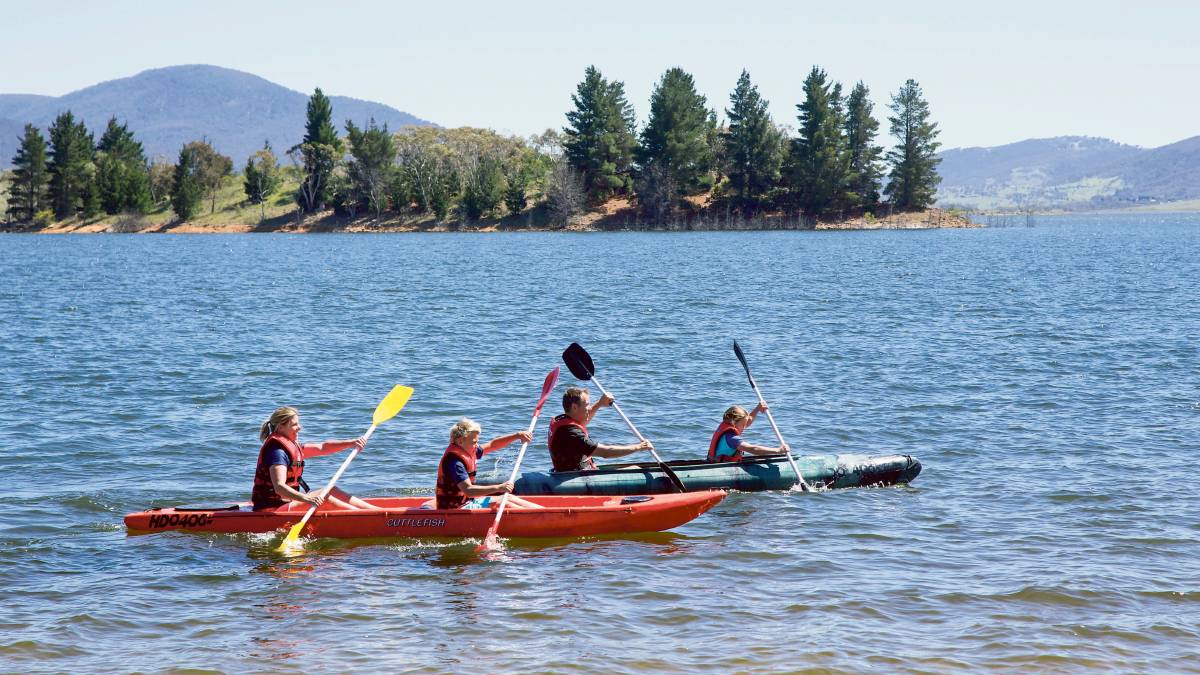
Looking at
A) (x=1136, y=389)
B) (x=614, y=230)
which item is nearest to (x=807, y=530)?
(x=1136, y=389)

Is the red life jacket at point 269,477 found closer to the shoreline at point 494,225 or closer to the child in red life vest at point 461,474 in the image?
the child in red life vest at point 461,474

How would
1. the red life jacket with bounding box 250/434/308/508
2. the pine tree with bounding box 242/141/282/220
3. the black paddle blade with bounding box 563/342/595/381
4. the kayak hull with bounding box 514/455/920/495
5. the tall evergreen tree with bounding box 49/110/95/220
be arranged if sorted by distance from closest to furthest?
the red life jacket with bounding box 250/434/308/508, the kayak hull with bounding box 514/455/920/495, the black paddle blade with bounding box 563/342/595/381, the tall evergreen tree with bounding box 49/110/95/220, the pine tree with bounding box 242/141/282/220

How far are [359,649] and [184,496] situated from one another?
20.0 feet

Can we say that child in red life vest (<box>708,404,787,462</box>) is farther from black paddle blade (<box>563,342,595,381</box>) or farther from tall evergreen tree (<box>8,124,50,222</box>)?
tall evergreen tree (<box>8,124,50,222</box>)

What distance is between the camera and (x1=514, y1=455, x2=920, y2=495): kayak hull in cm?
1373

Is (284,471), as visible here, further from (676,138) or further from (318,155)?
(318,155)

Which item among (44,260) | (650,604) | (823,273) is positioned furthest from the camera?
(44,260)

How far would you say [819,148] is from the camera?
327ft

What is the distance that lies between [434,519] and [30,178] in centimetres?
10977

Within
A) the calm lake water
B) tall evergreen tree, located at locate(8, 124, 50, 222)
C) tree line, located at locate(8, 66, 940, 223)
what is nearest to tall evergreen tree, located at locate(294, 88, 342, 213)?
tree line, located at locate(8, 66, 940, 223)

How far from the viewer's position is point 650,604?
10406 mm

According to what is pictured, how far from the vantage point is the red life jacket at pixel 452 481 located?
1245 cm

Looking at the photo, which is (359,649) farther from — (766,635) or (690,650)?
(766,635)

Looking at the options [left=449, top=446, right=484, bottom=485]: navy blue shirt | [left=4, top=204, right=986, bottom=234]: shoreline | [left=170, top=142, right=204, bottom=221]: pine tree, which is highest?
[left=170, top=142, right=204, bottom=221]: pine tree
